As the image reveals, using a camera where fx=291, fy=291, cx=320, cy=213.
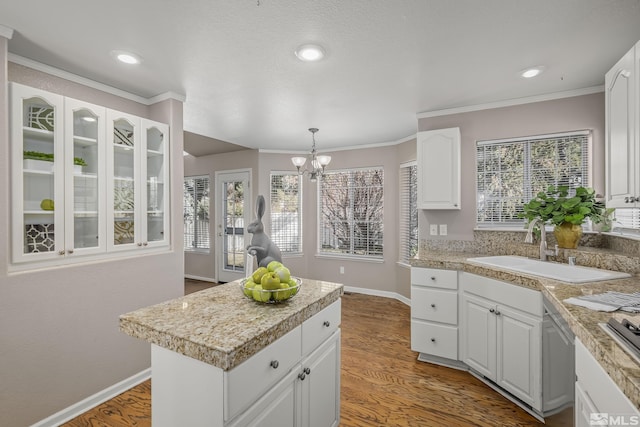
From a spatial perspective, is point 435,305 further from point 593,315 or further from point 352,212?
point 352,212

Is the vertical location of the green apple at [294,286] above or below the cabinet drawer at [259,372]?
above

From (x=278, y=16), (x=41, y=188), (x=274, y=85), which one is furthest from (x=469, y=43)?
(x=41, y=188)

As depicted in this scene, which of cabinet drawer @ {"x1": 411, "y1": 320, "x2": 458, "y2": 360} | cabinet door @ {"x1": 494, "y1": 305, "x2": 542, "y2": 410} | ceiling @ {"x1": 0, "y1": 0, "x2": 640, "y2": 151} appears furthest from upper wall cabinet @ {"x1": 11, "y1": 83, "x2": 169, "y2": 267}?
cabinet door @ {"x1": 494, "y1": 305, "x2": 542, "y2": 410}

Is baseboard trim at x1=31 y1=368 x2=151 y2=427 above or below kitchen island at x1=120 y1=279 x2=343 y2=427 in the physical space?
below

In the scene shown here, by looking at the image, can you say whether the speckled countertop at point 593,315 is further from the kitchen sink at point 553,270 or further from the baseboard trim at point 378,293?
the baseboard trim at point 378,293

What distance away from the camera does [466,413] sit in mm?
1997

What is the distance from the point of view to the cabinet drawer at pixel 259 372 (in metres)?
0.94

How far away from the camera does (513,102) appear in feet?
9.27

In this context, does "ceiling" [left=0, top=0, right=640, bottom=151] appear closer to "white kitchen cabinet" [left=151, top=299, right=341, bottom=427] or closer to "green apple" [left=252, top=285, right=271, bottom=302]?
"green apple" [left=252, top=285, right=271, bottom=302]

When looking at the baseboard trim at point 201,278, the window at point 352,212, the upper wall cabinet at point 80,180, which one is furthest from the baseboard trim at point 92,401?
the window at point 352,212

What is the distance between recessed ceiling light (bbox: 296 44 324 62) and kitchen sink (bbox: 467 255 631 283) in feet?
6.59

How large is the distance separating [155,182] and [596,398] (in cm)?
308

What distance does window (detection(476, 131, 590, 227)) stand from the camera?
2.69 m

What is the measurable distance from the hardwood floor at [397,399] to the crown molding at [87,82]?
8.18 feet
